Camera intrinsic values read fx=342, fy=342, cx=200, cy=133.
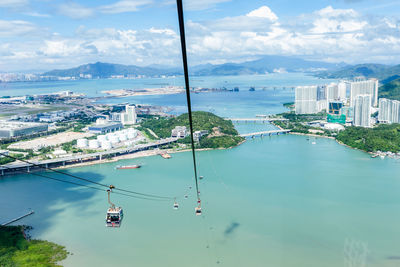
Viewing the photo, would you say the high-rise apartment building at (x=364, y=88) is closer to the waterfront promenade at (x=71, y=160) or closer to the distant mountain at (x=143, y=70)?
the waterfront promenade at (x=71, y=160)

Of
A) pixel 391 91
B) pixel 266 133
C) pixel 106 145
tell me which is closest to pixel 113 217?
pixel 106 145

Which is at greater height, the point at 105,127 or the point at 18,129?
the point at 18,129

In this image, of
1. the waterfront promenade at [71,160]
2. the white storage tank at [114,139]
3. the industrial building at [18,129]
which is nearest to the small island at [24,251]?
the waterfront promenade at [71,160]

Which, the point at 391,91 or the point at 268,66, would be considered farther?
the point at 268,66

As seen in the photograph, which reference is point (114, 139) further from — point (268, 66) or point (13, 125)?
point (268, 66)

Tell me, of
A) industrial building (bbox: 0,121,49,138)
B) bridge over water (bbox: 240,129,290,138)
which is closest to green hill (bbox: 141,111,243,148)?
bridge over water (bbox: 240,129,290,138)

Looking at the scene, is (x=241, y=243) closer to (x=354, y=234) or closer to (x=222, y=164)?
(x=354, y=234)

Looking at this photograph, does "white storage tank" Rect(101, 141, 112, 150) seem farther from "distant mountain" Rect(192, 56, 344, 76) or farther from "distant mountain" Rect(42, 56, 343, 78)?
"distant mountain" Rect(192, 56, 344, 76)

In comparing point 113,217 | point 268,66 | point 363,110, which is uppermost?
point 268,66
